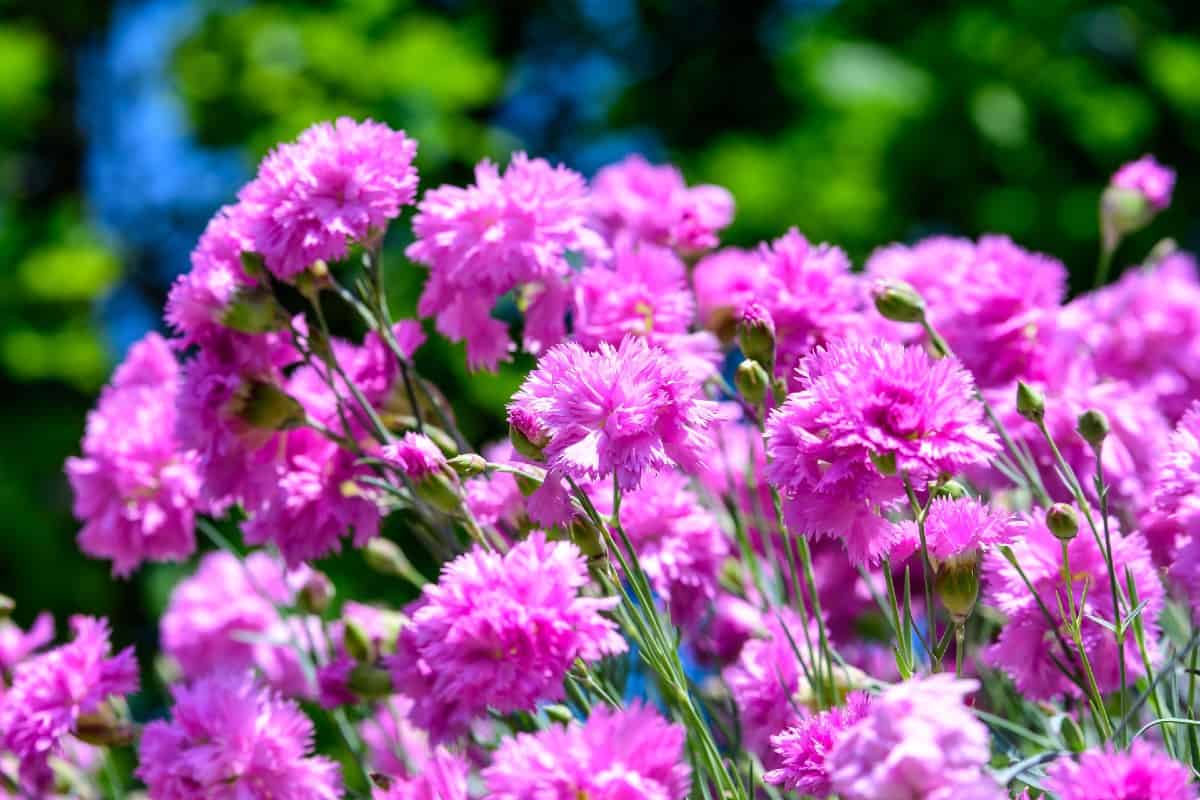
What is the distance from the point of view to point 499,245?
25.9 inches

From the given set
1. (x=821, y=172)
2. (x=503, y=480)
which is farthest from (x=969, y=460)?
(x=821, y=172)

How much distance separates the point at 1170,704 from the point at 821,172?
2.58 m

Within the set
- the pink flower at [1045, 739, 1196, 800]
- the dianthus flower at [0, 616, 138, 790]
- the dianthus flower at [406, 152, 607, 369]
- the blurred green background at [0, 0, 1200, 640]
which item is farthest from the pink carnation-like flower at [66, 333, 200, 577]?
the blurred green background at [0, 0, 1200, 640]

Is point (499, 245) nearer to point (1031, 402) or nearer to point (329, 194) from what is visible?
point (329, 194)

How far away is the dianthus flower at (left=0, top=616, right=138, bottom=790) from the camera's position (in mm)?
691

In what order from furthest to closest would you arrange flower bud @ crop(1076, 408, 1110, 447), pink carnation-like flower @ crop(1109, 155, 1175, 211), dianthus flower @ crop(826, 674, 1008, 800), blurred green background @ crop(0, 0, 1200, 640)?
1. blurred green background @ crop(0, 0, 1200, 640)
2. pink carnation-like flower @ crop(1109, 155, 1175, 211)
3. flower bud @ crop(1076, 408, 1110, 447)
4. dianthus flower @ crop(826, 674, 1008, 800)

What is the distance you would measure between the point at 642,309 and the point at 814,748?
281 mm

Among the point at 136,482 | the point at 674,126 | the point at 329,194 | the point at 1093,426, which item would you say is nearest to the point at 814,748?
the point at 1093,426

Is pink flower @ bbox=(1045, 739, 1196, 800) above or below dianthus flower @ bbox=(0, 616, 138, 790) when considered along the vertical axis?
below

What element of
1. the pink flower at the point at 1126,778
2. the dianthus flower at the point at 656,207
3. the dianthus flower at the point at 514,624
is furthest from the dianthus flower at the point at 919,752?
the dianthus flower at the point at 656,207

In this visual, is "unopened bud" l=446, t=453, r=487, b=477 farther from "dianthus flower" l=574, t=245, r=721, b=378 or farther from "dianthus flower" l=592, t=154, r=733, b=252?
"dianthus flower" l=592, t=154, r=733, b=252

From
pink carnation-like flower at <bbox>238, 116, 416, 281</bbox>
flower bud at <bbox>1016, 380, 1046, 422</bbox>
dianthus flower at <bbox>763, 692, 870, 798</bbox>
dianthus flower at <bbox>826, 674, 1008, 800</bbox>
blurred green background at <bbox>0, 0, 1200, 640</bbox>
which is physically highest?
blurred green background at <bbox>0, 0, 1200, 640</bbox>

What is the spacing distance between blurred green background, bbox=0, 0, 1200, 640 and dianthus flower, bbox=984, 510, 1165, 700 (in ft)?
7.35

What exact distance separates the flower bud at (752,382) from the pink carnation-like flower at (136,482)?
1.18 feet
